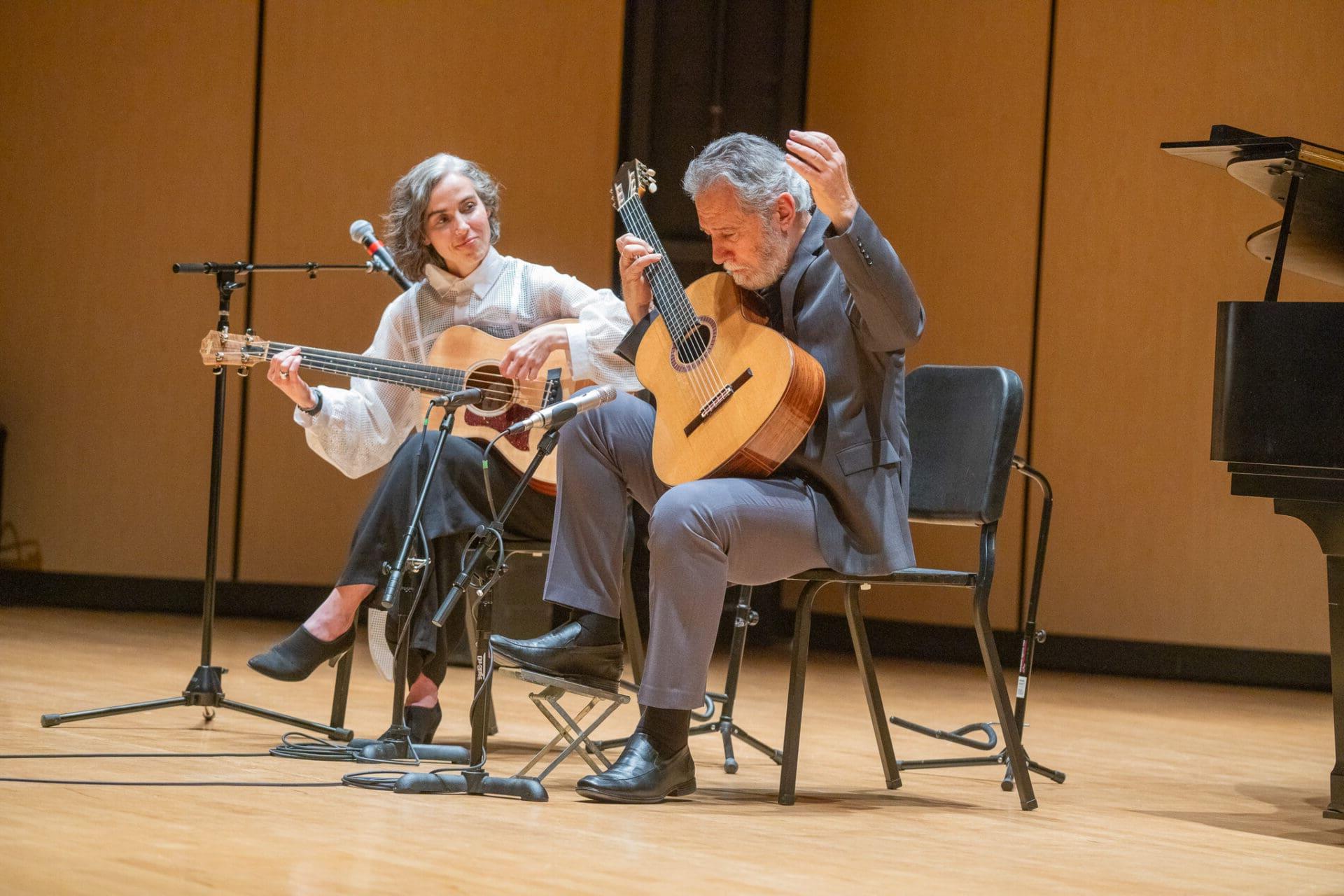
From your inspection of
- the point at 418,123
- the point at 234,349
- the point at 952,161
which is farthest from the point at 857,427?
the point at 418,123

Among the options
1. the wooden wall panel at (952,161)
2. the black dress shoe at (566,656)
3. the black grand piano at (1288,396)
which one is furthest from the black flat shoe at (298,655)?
the wooden wall panel at (952,161)

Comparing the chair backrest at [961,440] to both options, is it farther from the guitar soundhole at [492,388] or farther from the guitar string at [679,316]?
the guitar soundhole at [492,388]

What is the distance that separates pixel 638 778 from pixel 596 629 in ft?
0.93

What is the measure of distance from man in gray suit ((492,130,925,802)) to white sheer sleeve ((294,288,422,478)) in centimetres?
76

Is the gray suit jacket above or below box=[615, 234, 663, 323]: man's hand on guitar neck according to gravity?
below

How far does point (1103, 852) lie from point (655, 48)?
Answer: 14.0 feet

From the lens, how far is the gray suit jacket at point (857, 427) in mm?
2732

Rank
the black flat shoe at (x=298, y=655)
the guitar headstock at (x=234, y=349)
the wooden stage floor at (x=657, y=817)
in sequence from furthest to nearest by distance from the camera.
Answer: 1. the guitar headstock at (x=234, y=349)
2. the black flat shoe at (x=298, y=655)
3. the wooden stage floor at (x=657, y=817)

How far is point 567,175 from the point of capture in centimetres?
614

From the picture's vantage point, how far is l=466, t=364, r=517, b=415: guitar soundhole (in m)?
3.36

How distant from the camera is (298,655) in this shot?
326 centimetres

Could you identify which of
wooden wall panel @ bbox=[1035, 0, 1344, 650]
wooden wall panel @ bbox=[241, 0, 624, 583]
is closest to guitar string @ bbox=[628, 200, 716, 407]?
wooden wall panel @ bbox=[241, 0, 624, 583]

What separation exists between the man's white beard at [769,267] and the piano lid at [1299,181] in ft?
2.59

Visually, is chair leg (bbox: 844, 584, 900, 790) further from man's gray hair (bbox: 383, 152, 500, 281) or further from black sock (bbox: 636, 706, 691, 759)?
man's gray hair (bbox: 383, 152, 500, 281)
